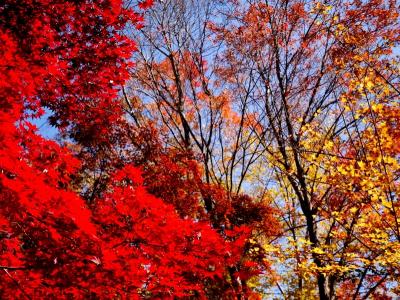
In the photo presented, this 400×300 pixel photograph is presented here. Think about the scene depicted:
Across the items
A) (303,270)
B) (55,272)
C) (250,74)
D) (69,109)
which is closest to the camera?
(55,272)

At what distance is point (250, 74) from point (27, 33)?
5.69 m

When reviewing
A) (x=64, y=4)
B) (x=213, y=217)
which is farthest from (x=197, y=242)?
(x=64, y=4)

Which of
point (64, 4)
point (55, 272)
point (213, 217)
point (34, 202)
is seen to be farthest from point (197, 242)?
point (64, 4)

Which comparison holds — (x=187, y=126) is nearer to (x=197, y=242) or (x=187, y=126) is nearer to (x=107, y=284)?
(x=197, y=242)

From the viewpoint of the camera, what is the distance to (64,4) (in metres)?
6.11

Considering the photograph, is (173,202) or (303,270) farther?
(173,202)

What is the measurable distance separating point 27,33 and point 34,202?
2.73 metres

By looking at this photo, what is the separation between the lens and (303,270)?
6.87 m

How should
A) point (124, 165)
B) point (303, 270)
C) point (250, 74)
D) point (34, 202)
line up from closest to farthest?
1. point (34, 202)
2. point (303, 270)
3. point (250, 74)
4. point (124, 165)

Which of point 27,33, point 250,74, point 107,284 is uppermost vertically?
point 250,74

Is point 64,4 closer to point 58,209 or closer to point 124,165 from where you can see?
point 58,209

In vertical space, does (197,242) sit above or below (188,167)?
below

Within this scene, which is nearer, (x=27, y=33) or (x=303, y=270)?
(x=27, y=33)

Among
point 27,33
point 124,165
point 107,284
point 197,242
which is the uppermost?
point 124,165
